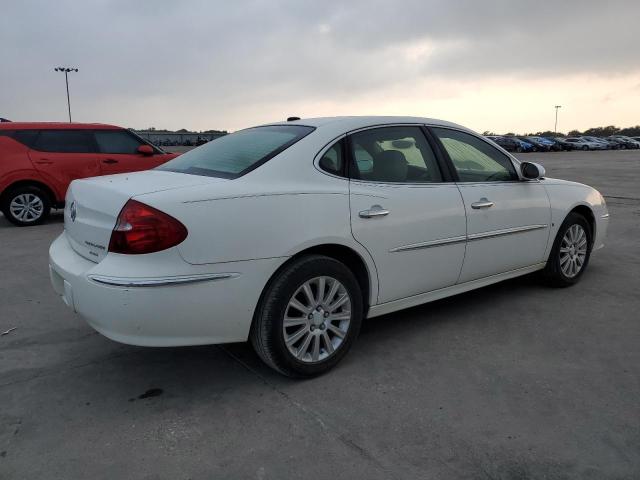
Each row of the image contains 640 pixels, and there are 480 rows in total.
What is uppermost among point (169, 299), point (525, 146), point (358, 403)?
point (525, 146)

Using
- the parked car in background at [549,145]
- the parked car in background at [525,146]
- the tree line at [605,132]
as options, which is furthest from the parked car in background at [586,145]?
the tree line at [605,132]

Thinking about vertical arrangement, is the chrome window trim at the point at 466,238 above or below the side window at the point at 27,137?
below

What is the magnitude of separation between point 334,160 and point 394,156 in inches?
20.5

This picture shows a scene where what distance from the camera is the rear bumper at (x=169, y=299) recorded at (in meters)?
2.57

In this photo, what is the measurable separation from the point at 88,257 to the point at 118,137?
705 centimetres

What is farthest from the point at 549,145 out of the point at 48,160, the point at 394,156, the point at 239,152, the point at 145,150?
the point at 239,152

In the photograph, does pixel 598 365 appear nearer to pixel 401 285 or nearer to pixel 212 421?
pixel 401 285

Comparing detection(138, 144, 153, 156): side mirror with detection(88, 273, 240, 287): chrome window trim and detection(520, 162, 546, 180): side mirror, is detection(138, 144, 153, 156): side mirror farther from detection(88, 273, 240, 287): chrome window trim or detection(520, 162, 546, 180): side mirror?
detection(88, 273, 240, 287): chrome window trim

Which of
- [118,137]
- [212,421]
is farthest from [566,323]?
[118,137]

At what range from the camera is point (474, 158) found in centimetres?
404

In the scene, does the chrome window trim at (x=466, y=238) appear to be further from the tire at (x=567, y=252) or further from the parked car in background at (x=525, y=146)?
the parked car in background at (x=525, y=146)

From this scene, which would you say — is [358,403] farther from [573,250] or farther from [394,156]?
[573,250]

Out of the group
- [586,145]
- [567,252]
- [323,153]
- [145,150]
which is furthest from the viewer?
[586,145]

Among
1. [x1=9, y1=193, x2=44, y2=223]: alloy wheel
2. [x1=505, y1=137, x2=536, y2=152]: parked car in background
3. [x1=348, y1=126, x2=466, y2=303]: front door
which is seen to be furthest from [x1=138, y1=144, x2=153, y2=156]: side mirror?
[x1=505, y1=137, x2=536, y2=152]: parked car in background
